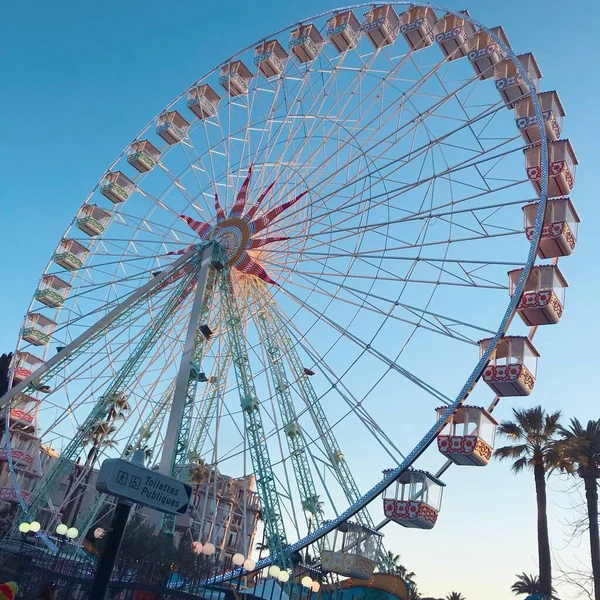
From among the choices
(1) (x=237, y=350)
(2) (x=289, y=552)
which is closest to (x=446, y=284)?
(1) (x=237, y=350)

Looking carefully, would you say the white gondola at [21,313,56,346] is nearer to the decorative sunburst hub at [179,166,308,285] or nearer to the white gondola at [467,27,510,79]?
the decorative sunburst hub at [179,166,308,285]

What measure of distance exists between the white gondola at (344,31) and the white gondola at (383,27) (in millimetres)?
469

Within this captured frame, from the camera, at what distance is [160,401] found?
2488cm

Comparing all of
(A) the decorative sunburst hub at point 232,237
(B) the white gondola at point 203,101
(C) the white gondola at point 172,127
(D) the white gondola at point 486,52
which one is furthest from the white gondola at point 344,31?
(A) the decorative sunburst hub at point 232,237

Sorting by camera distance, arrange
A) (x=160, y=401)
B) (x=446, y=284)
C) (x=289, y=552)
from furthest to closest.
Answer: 1. (x=160, y=401)
2. (x=446, y=284)
3. (x=289, y=552)

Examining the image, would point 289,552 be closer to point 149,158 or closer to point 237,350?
point 237,350

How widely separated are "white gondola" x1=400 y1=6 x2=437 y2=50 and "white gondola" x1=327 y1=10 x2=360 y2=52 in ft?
6.65

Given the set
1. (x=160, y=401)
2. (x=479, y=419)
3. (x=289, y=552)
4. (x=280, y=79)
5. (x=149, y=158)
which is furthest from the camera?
(x=149, y=158)

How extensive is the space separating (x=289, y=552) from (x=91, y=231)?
55.7 feet

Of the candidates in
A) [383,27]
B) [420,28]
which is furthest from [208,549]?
[383,27]

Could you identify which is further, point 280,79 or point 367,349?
point 280,79

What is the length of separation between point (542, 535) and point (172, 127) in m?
20.6

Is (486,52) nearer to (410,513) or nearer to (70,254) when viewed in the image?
(410,513)

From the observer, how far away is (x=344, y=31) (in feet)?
86.2
